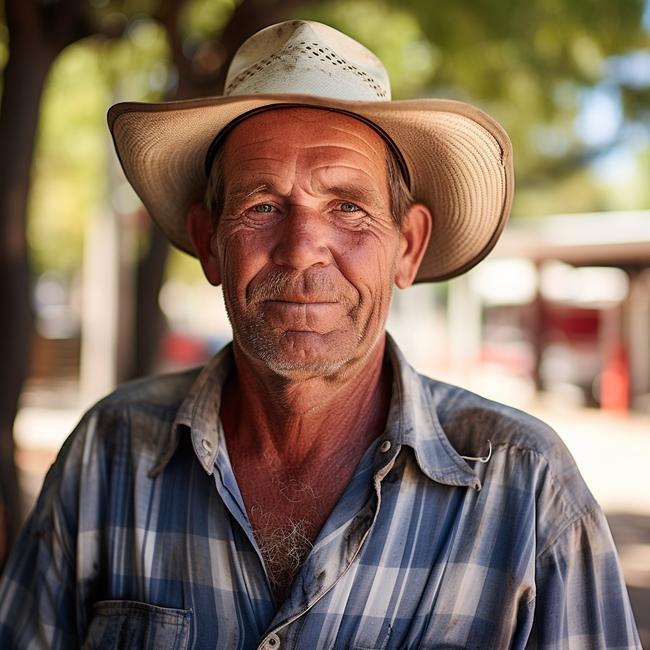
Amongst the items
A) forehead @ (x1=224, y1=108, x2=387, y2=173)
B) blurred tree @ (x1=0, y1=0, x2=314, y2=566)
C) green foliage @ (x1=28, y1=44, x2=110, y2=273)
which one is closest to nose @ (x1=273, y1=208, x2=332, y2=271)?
forehead @ (x1=224, y1=108, x2=387, y2=173)

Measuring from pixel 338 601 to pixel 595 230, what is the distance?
15.1 m

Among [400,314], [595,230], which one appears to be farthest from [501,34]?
[400,314]

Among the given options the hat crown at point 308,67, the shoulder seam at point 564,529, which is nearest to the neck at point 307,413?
the shoulder seam at point 564,529

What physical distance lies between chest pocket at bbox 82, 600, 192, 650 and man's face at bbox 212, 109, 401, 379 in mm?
577

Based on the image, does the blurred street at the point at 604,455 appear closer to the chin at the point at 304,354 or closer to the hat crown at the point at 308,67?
the chin at the point at 304,354

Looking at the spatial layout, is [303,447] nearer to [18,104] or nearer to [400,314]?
[18,104]

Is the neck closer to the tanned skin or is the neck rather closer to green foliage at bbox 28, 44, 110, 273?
the tanned skin

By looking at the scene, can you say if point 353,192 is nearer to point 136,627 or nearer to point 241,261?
point 241,261

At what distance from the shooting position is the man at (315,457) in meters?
1.87

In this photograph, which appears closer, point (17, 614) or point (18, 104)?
point (17, 614)

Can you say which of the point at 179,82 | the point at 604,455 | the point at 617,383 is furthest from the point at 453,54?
the point at 617,383

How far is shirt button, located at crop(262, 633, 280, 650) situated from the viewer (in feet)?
6.03

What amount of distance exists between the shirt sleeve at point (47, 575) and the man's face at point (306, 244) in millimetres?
593

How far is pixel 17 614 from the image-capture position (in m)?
2.23
